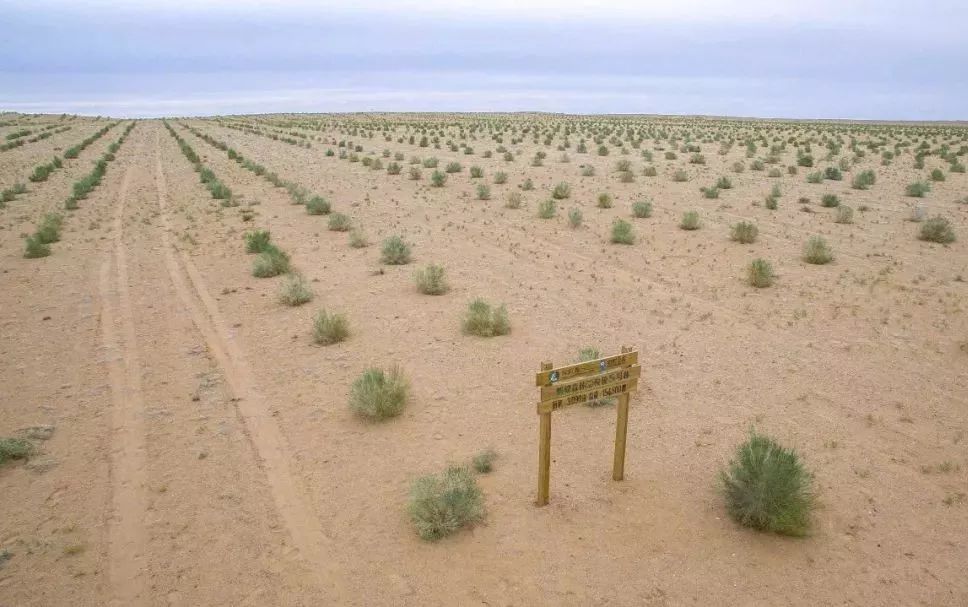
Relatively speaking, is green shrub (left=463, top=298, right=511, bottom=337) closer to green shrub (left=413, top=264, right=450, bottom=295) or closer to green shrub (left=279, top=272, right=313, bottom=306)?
green shrub (left=413, top=264, right=450, bottom=295)

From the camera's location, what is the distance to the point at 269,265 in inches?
521

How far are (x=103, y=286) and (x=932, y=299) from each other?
604 inches

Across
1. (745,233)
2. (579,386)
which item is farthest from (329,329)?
(745,233)

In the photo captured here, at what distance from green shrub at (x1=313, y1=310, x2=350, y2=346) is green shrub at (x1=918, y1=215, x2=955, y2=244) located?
13.8 meters

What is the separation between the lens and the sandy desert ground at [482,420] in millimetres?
4910

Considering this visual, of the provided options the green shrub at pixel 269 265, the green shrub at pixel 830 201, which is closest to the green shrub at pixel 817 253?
the green shrub at pixel 830 201

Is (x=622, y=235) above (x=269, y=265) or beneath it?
above

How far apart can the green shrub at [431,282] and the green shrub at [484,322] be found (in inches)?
81.1

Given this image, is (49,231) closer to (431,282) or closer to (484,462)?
(431,282)

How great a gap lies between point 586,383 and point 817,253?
10418mm

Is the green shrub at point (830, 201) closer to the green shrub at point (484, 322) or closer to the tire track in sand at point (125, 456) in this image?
the green shrub at point (484, 322)

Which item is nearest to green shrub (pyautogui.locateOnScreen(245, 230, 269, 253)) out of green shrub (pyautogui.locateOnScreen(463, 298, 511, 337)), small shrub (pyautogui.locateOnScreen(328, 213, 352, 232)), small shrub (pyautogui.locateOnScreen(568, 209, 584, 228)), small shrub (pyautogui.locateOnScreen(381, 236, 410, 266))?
small shrub (pyautogui.locateOnScreen(328, 213, 352, 232))

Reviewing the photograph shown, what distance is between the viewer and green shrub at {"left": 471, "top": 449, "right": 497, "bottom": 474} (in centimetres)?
621

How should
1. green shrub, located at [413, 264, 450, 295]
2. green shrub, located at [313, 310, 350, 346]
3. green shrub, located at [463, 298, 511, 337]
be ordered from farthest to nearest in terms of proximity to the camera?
green shrub, located at [413, 264, 450, 295] → green shrub, located at [463, 298, 511, 337] → green shrub, located at [313, 310, 350, 346]
